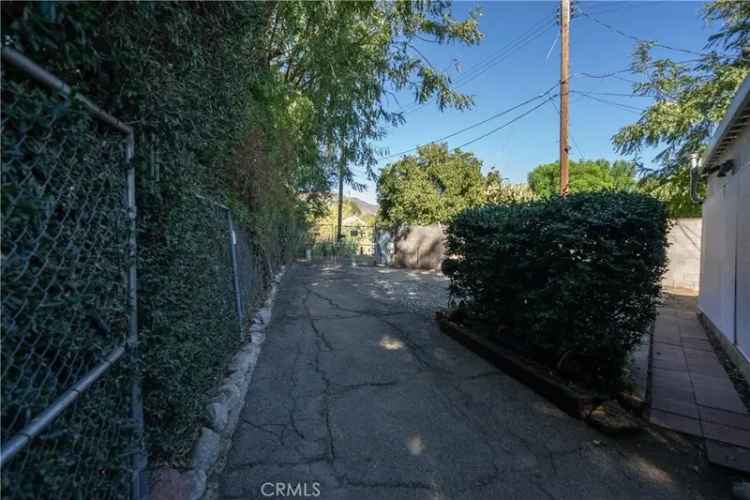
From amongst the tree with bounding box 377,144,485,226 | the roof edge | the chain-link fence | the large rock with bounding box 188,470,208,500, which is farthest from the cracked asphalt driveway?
the tree with bounding box 377,144,485,226

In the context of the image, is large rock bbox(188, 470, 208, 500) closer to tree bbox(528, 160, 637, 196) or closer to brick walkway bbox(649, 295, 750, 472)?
brick walkway bbox(649, 295, 750, 472)

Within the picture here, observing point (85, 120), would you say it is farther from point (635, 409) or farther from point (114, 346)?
point (635, 409)

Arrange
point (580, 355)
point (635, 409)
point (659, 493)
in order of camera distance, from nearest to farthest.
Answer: point (659, 493) < point (635, 409) < point (580, 355)

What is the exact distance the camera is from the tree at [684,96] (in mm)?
10336

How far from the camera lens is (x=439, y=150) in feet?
57.9

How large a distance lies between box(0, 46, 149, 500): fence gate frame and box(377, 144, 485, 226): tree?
52.0 feet

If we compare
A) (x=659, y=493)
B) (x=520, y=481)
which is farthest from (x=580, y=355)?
(x=520, y=481)

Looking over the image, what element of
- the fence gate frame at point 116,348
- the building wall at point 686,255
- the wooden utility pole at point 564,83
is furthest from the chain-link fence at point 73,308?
the building wall at point 686,255

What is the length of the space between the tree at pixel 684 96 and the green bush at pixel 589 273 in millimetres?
9808

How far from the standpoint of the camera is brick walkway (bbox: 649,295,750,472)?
2670 mm

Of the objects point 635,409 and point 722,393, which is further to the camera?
point 722,393

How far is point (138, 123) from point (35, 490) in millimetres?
1294
